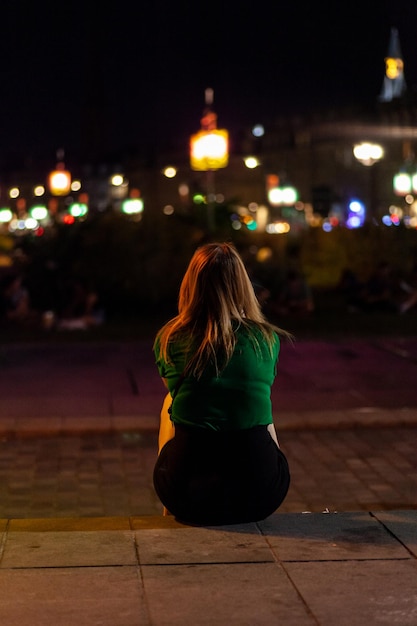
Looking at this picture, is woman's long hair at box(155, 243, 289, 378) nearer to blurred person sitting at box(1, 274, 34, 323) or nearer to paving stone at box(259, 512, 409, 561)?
paving stone at box(259, 512, 409, 561)

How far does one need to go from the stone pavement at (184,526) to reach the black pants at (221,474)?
0.13 meters

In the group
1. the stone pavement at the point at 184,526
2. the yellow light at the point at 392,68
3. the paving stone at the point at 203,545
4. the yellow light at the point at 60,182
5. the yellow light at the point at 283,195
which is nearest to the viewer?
the stone pavement at the point at 184,526

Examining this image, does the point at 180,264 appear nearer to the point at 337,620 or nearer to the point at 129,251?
the point at 129,251

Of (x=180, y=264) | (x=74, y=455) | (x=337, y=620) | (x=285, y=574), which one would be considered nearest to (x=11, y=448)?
(x=74, y=455)

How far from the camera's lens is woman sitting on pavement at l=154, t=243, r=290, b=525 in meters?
4.96

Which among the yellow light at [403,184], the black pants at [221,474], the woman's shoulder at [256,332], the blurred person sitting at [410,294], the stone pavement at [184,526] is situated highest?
the woman's shoulder at [256,332]

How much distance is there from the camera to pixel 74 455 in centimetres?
897

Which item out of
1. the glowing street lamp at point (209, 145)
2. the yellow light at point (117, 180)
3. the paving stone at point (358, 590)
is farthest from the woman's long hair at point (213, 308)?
the yellow light at point (117, 180)

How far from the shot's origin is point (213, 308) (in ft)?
16.3

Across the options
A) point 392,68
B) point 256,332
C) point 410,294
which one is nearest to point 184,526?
point 256,332

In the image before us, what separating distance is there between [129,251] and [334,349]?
857cm

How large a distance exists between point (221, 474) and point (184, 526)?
432 millimetres

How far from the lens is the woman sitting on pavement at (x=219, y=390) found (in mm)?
4965

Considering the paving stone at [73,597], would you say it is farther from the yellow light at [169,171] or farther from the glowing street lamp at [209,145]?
the yellow light at [169,171]
